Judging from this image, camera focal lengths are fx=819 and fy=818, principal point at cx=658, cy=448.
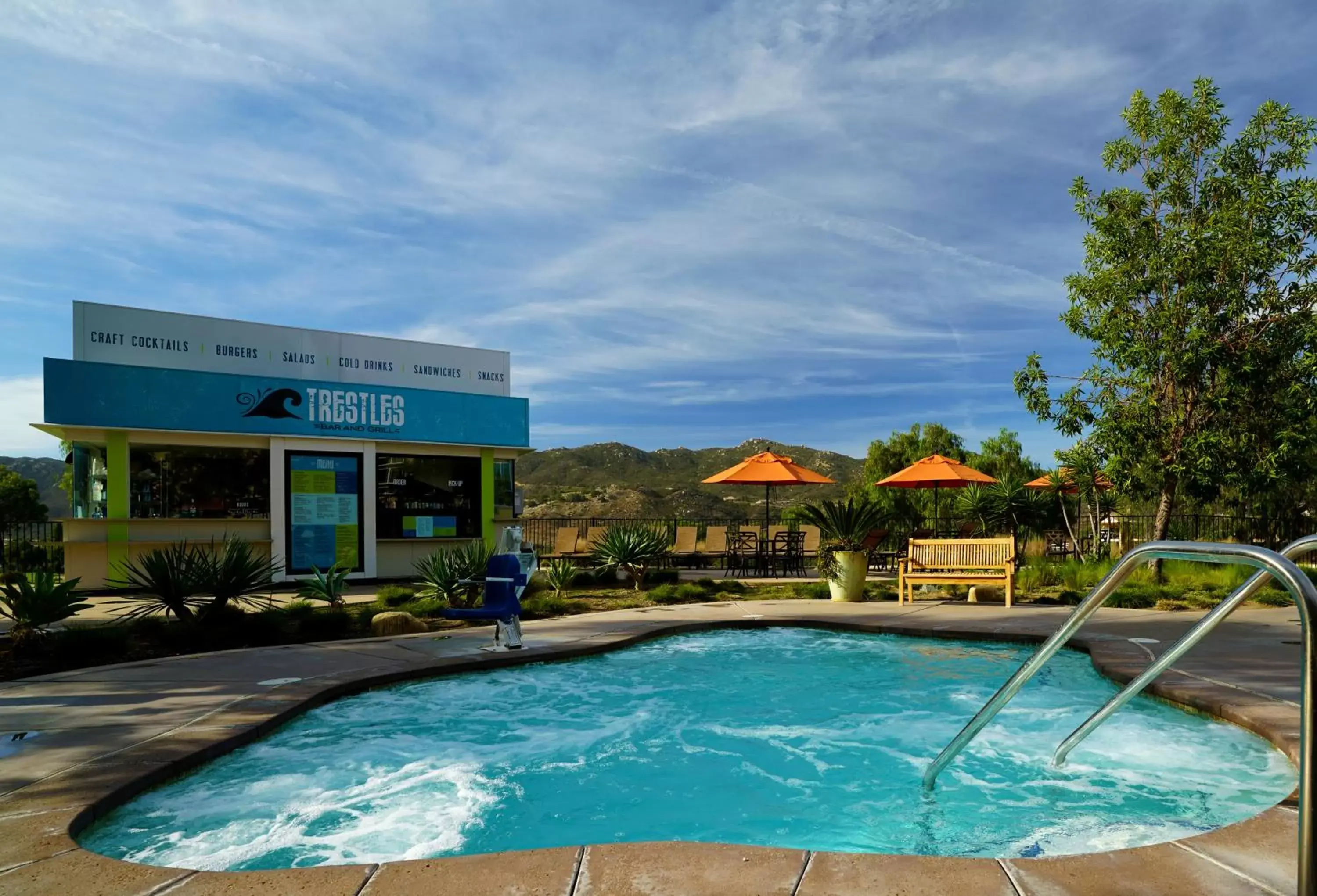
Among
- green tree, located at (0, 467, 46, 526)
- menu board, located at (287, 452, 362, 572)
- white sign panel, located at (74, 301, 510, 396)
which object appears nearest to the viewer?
white sign panel, located at (74, 301, 510, 396)

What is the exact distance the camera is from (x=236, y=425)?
13.9 meters

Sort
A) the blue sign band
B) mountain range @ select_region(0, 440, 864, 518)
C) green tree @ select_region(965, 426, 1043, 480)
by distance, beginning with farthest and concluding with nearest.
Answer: mountain range @ select_region(0, 440, 864, 518) → green tree @ select_region(965, 426, 1043, 480) → the blue sign band

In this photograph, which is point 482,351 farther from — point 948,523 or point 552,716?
point 948,523

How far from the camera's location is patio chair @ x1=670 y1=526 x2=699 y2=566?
59.1 feet

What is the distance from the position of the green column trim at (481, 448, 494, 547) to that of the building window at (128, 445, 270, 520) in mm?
3963

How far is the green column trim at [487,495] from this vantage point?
16.5m

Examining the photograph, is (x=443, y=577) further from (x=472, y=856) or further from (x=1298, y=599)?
(x=1298, y=599)

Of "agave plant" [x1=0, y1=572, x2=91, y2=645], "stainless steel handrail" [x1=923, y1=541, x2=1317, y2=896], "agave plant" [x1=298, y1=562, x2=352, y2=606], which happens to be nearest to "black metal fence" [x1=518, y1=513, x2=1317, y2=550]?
"agave plant" [x1=298, y1=562, x2=352, y2=606]

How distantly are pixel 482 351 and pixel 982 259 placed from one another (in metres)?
12.2

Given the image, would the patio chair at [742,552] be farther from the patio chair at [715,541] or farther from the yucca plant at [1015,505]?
the yucca plant at [1015,505]

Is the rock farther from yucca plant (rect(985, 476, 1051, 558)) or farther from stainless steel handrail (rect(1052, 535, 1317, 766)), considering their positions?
yucca plant (rect(985, 476, 1051, 558))

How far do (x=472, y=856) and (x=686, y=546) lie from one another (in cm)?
1542

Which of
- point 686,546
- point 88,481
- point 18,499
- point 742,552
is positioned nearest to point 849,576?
point 742,552

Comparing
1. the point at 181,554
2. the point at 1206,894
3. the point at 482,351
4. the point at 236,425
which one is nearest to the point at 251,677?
the point at 181,554
